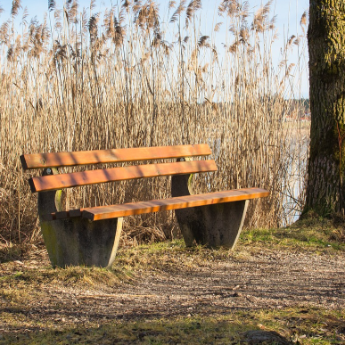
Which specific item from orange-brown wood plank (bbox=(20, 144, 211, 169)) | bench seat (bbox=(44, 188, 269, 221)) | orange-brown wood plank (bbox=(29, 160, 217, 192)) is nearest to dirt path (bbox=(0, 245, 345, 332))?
bench seat (bbox=(44, 188, 269, 221))

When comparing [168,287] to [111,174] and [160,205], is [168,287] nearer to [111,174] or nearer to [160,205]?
[160,205]

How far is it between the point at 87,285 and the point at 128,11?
2.15 meters

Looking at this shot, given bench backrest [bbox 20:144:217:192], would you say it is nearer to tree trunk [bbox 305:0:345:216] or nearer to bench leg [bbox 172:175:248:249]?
bench leg [bbox 172:175:248:249]

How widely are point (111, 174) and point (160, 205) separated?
1.19 feet

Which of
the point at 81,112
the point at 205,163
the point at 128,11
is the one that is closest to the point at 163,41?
the point at 128,11

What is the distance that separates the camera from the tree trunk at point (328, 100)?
11.0 feet

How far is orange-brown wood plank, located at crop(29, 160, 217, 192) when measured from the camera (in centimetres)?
240

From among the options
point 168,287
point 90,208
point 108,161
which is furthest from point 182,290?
point 108,161

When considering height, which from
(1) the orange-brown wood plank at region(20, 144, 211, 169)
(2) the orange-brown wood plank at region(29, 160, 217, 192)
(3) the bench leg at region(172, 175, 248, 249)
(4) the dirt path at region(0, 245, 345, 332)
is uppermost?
(1) the orange-brown wood plank at region(20, 144, 211, 169)

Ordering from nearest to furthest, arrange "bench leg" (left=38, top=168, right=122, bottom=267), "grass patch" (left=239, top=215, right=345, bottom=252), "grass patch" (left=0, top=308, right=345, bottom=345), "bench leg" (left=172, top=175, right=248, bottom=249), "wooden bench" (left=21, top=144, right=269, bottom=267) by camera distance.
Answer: "grass patch" (left=0, top=308, right=345, bottom=345) < "wooden bench" (left=21, top=144, right=269, bottom=267) < "bench leg" (left=38, top=168, right=122, bottom=267) < "bench leg" (left=172, top=175, right=248, bottom=249) < "grass patch" (left=239, top=215, right=345, bottom=252)

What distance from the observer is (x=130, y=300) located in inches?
85.4

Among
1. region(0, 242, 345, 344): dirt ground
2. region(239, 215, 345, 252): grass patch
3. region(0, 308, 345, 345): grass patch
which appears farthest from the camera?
region(239, 215, 345, 252): grass patch

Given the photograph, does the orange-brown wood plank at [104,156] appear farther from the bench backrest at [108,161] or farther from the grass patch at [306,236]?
the grass patch at [306,236]

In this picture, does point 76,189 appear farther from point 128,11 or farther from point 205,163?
point 128,11
